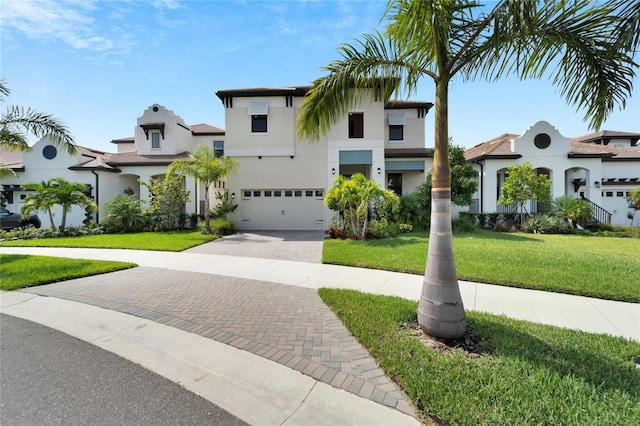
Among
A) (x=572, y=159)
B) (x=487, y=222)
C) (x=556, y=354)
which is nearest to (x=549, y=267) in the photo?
(x=556, y=354)

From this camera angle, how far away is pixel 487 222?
1758cm

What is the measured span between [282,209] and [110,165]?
12041 millimetres

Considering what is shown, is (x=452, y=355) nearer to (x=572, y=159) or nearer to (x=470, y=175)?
(x=470, y=175)

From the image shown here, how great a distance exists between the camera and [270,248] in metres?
11.3

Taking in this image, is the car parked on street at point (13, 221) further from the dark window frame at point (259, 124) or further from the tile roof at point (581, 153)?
the tile roof at point (581, 153)

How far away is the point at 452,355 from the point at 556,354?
1222 millimetres

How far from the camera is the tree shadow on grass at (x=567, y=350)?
2.93 meters

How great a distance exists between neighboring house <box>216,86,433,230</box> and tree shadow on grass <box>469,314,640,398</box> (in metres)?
13.1

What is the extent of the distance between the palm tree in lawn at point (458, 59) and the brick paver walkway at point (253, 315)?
1288 millimetres

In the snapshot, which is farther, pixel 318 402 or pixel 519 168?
pixel 519 168

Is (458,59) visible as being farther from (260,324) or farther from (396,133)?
(396,133)

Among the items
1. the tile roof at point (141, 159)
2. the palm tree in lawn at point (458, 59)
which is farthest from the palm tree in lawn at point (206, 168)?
the palm tree in lawn at point (458, 59)

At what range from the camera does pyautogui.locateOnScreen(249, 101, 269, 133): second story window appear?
16.9 meters

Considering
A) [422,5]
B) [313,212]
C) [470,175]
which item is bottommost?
[313,212]
